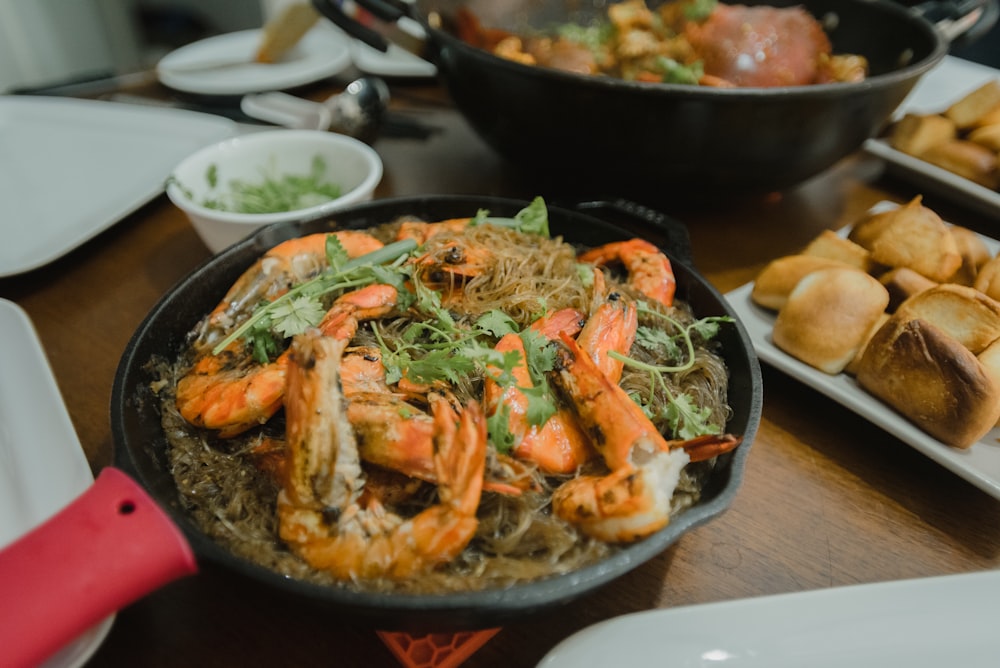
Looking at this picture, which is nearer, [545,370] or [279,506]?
[279,506]

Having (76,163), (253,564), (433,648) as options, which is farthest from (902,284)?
(76,163)

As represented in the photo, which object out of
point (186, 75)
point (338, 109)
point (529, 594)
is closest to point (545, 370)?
point (529, 594)

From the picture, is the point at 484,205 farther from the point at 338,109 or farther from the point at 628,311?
the point at 338,109

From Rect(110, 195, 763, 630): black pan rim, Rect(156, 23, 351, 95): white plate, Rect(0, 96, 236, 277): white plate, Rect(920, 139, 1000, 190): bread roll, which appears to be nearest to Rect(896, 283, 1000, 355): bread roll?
Rect(110, 195, 763, 630): black pan rim

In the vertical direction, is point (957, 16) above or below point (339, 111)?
above

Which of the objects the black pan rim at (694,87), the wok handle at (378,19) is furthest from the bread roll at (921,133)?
the wok handle at (378,19)

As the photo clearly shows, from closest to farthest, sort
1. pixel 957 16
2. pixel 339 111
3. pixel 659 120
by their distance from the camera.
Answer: pixel 659 120, pixel 957 16, pixel 339 111

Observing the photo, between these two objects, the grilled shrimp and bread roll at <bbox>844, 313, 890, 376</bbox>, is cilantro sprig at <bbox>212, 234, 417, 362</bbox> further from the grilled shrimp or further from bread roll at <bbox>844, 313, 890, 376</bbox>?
bread roll at <bbox>844, 313, 890, 376</bbox>

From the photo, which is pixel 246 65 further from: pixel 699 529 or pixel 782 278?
pixel 699 529
